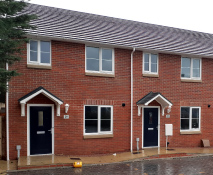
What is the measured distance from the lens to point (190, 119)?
14422 millimetres

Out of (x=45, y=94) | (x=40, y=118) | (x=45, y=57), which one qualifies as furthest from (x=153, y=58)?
(x=40, y=118)

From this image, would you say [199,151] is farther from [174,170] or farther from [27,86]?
[27,86]

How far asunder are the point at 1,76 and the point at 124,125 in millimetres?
6916

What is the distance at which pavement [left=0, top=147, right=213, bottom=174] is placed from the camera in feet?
30.8

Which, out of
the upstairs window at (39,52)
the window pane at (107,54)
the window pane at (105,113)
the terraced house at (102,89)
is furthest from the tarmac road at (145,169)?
the window pane at (107,54)

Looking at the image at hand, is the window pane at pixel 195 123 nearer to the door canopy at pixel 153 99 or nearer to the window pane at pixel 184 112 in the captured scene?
the window pane at pixel 184 112

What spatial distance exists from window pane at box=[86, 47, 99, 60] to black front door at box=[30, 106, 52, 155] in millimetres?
3254

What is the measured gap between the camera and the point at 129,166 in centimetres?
993

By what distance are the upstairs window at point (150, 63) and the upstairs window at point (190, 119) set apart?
2936mm

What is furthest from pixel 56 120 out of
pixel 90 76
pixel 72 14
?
pixel 72 14

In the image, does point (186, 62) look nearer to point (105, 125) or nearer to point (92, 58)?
point (92, 58)

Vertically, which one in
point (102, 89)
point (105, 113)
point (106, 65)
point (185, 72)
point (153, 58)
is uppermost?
point (153, 58)

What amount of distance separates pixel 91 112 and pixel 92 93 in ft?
3.09

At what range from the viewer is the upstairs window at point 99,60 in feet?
40.2
